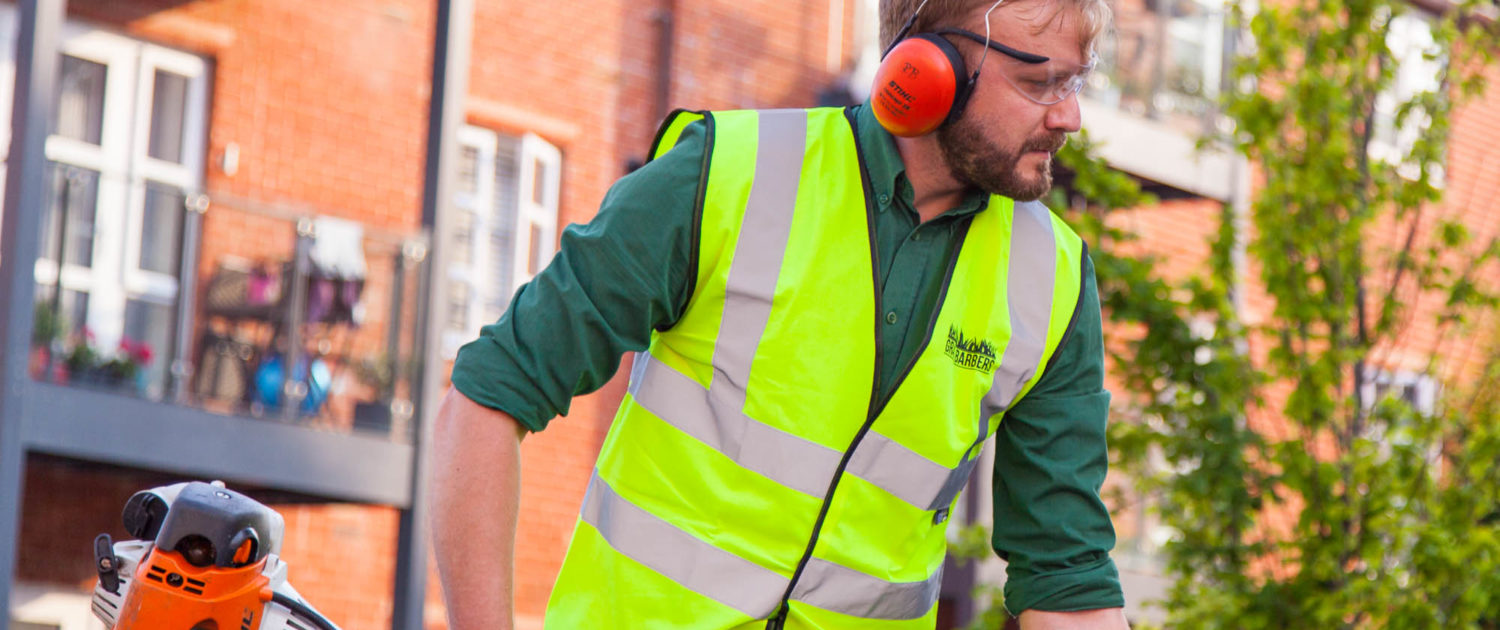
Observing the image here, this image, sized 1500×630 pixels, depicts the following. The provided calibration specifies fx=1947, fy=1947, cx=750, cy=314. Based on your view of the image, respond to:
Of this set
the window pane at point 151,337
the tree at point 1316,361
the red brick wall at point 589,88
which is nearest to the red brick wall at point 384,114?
the red brick wall at point 589,88

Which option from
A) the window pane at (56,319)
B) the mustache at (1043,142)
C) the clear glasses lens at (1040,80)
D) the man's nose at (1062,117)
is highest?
the clear glasses lens at (1040,80)

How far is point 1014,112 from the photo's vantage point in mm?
2711

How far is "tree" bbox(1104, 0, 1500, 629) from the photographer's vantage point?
791cm

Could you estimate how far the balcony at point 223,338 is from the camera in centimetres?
995

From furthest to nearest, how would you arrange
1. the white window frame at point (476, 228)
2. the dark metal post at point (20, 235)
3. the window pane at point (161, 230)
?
the white window frame at point (476, 228) → the window pane at point (161, 230) → the dark metal post at point (20, 235)

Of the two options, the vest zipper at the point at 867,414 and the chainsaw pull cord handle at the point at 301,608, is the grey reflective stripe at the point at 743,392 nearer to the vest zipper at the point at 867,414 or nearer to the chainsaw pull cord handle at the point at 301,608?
the vest zipper at the point at 867,414

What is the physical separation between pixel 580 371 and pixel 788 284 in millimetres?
332

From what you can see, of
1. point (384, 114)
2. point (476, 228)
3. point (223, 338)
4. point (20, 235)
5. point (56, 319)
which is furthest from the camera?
point (476, 228)

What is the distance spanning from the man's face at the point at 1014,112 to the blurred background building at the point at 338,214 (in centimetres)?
565

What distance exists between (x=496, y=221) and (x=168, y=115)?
2407mm

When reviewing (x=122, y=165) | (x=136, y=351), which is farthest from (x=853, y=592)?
(x=122, y=165)

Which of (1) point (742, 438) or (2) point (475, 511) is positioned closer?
(2) point (475, 511)

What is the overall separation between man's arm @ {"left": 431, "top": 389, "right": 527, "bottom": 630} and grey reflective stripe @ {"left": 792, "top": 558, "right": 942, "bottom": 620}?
43 centimetres

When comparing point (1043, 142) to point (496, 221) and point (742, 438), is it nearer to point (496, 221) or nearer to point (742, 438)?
point (742, 438)
